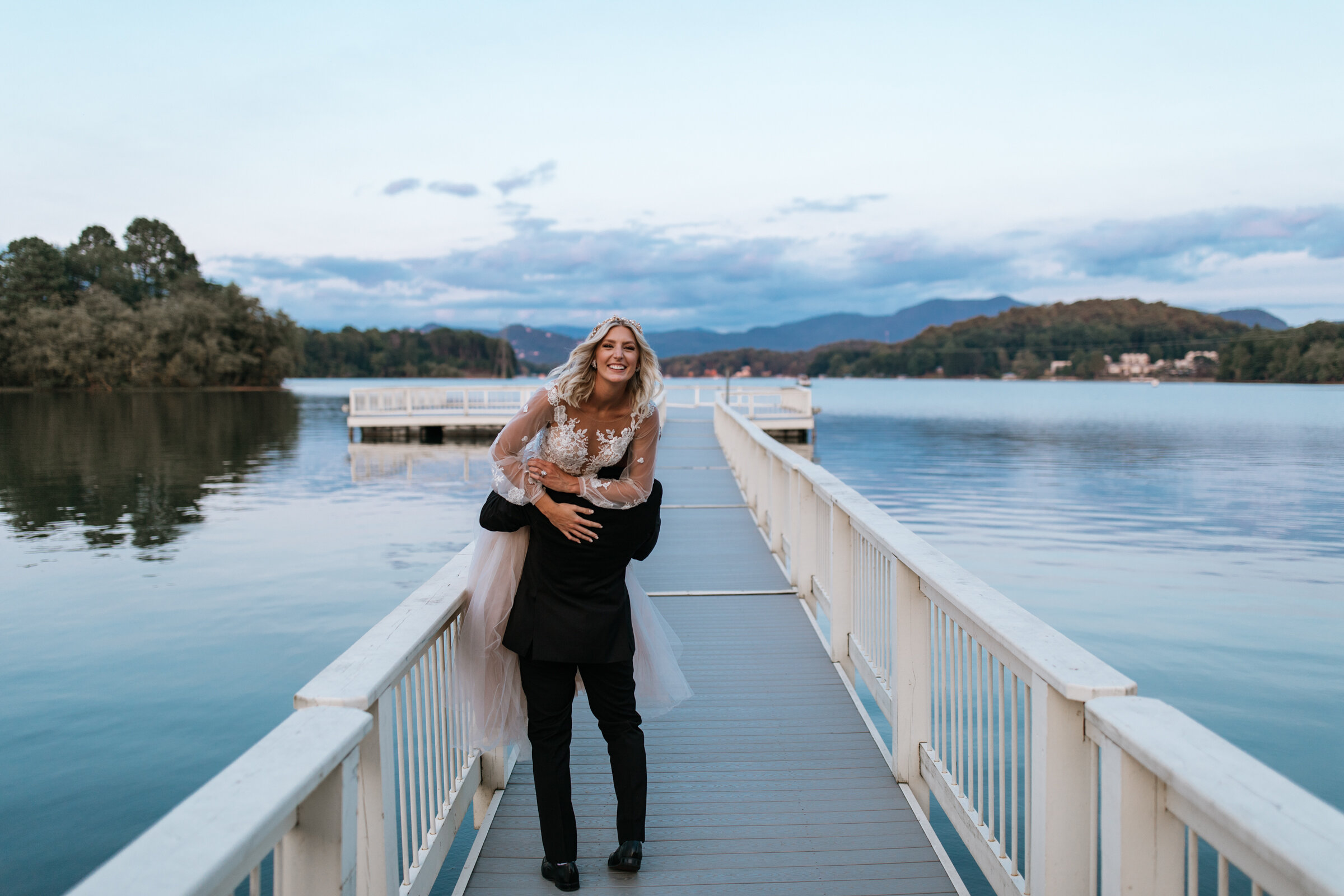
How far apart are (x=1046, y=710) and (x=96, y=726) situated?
685cm

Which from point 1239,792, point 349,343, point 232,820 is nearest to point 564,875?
point 232,820

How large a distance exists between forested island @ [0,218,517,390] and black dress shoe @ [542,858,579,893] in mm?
73685

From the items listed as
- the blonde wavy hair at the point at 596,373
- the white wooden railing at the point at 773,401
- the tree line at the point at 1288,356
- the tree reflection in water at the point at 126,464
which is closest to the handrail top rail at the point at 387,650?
the blonde wavy hair at the point at 596,373

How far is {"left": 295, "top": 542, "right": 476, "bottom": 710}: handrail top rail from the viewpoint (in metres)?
1.79

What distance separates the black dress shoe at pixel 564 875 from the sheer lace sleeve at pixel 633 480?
1.09m

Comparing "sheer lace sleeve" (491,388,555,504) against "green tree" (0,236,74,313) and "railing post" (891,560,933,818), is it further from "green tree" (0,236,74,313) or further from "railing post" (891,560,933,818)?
"green tree" (0,236,74,313)

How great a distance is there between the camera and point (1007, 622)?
2191mm

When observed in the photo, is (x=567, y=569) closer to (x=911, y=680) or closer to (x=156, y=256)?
(x=911, y=680)

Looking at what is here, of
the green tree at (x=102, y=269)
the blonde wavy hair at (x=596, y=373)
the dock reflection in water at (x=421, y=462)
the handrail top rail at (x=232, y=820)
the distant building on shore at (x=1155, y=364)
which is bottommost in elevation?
the dock reflection in water at (x=421, y=462)

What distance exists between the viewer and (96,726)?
6.34 meters

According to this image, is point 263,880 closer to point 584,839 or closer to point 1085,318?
point 584,839

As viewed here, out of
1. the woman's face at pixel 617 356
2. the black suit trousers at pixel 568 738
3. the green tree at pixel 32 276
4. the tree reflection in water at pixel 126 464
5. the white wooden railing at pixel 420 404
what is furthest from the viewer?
the green tree at pixel 32 276

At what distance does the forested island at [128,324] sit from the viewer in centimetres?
6606

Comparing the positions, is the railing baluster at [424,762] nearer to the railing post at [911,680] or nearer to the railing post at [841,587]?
the railing post at [911,680]
